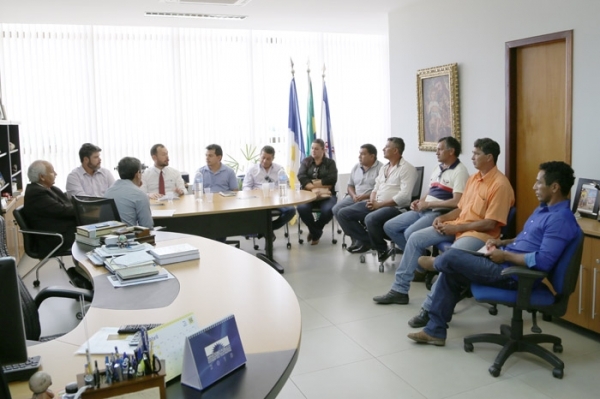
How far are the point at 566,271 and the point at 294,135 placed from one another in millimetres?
5497

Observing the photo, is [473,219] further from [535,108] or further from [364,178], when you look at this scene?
[364,178]

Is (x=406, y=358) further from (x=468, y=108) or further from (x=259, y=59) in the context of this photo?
(x=259, y=59)

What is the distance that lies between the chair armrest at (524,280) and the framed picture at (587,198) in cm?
116

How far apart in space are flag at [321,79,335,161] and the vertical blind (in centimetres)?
21

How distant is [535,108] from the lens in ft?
16.7

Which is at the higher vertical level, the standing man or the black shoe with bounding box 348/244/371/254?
the standing man

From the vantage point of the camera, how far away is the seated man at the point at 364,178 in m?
6.45

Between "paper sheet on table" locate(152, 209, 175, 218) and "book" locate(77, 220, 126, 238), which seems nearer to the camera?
"book" locate(77, 220, 126, 238)

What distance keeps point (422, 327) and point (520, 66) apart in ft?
9.13

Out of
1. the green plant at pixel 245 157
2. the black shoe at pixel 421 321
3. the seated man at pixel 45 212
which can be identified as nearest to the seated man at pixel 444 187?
the black shoe at pixel 421 321

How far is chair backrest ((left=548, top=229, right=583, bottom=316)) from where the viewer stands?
3166 millimetres

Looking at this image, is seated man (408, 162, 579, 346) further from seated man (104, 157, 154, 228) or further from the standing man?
the standing man

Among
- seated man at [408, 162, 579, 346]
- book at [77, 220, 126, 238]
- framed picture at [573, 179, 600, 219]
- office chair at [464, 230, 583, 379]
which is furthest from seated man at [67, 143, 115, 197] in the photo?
framed picture at [573, 179, 600, 219]

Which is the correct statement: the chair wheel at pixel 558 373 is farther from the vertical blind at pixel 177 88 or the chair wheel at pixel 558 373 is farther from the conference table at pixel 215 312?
the vertical blind at pixel 177 88
